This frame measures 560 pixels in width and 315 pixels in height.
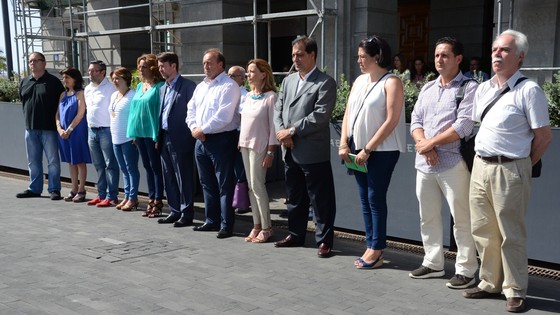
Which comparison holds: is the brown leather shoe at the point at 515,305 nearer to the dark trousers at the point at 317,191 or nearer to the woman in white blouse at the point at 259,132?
the dark trousers at the point at 317,191

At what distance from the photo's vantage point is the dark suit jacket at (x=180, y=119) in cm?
709

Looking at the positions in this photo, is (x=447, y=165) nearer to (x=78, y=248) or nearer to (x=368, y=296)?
(x=368, y=296)

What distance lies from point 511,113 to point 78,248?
4294mm

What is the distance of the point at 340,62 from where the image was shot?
12109 millimetres

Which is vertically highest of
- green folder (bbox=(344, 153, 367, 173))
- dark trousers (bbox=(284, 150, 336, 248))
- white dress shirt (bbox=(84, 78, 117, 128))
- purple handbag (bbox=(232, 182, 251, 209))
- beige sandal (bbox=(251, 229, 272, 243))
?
white dress shirt (bbox=(84, 78, 117, 128))

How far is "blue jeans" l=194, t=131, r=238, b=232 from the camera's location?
22.0ft

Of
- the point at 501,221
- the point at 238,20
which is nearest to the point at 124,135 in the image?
the point at 501,221

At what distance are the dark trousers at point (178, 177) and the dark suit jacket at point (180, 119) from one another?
47 mm

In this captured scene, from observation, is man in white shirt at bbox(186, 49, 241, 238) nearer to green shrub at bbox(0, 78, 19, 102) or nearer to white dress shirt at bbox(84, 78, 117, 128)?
white dress shirt at bbox(84, 78, 117, 128)

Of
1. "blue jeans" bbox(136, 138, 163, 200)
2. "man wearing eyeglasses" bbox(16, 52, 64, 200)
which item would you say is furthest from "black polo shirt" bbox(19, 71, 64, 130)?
"blue jeans" bbox(136, 138, 163, 200)

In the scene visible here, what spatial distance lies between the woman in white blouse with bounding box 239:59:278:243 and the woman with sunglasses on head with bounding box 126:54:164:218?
1454 millimetres

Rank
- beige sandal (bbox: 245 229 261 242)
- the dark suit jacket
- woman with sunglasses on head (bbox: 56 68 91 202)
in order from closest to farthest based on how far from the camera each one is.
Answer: beige sandal (bbox: 245 229 261 242), the dark suit jacket, woman with sunglasses on head (bbox: 56 68 91 202)

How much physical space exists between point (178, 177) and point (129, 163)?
1086 millimetres

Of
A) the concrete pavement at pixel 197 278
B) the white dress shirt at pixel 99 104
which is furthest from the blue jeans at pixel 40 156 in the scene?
the concrete pavement at pixel 197 278
